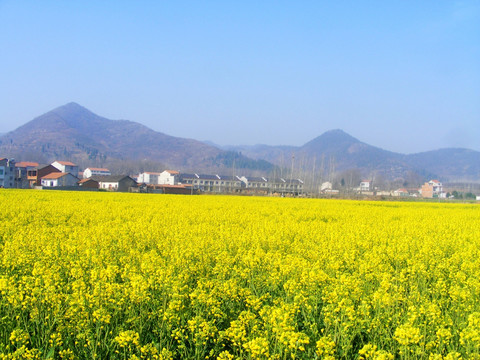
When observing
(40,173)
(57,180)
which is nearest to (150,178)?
(40,173)

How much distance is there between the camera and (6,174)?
7269cm

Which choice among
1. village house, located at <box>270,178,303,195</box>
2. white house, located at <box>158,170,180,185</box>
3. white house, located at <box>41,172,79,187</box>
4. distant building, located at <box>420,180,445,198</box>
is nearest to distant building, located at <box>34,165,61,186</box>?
white house, located at <box>41,172,79,187</box>

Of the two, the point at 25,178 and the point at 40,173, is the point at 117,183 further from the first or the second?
the point at 25,178

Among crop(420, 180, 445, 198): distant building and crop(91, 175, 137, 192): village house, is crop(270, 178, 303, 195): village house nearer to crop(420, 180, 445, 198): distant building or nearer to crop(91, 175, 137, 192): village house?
crop(91, 175, 137, 192): village house

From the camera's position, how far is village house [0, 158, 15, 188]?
71.1m

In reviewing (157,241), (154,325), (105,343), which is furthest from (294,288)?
(157,241)

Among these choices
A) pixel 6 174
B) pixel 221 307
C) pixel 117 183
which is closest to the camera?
pixel 221 307

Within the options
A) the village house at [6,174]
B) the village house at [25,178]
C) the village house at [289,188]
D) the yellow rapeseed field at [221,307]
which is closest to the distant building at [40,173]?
the village house at [25,178]

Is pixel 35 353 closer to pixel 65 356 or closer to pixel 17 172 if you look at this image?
pixel 65 356

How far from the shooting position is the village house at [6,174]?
233ft

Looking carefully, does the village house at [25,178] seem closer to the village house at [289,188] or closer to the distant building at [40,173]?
the distant building at [40,173]

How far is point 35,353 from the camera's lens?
3889 mm

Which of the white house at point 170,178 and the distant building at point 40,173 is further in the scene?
the white house at point 170,178

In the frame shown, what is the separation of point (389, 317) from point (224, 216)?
11.7m
